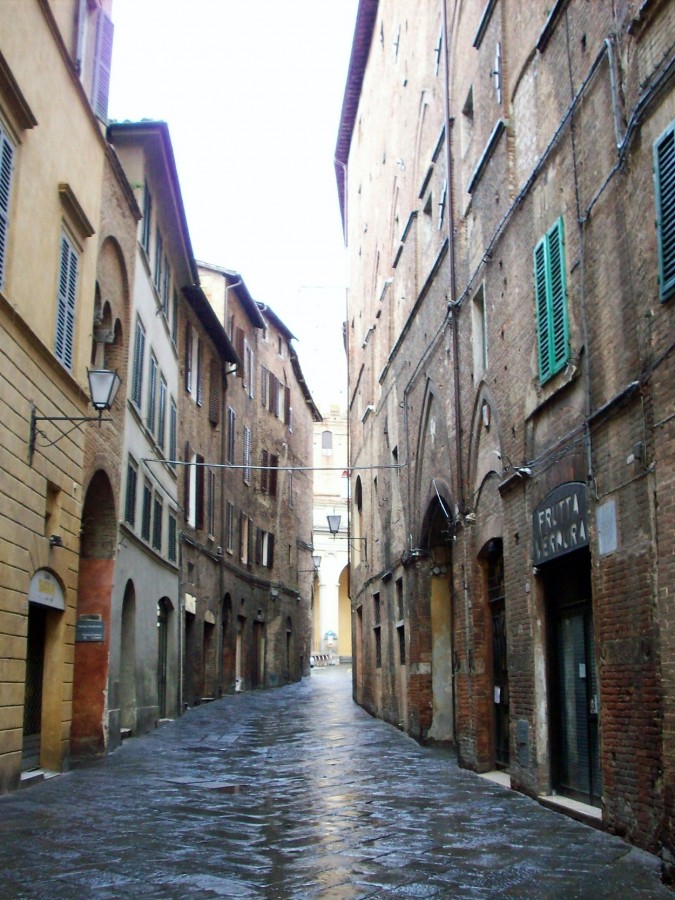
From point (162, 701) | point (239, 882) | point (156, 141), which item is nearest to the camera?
point (239, 882)

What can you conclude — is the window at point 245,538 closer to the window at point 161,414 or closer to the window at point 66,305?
the window at point 161,414

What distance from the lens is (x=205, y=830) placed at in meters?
7.87

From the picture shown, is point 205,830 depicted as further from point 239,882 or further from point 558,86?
point 558,86

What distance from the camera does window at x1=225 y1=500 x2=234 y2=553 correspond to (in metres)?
28.4

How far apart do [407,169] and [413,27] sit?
2.30 meters

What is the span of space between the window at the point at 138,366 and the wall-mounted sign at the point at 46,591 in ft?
15.2

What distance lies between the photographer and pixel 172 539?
808 inches

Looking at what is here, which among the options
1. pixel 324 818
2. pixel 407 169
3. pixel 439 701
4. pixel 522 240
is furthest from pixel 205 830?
pixel 407 169

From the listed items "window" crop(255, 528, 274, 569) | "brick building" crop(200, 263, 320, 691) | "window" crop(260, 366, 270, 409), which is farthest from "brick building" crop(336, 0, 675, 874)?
"window" crop(260, 366, 270, 409)

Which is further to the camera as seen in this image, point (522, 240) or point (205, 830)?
point (522, 240)

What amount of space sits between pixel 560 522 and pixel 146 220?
419 inches

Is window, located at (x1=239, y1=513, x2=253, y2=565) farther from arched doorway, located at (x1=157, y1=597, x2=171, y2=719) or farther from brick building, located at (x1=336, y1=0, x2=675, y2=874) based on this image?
brick building, located at (x1=336, y1=0, x2=675, y2=874)

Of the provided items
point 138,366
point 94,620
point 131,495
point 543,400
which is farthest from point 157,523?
point 543,400

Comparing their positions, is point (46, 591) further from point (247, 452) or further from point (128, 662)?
point (247, 452)
